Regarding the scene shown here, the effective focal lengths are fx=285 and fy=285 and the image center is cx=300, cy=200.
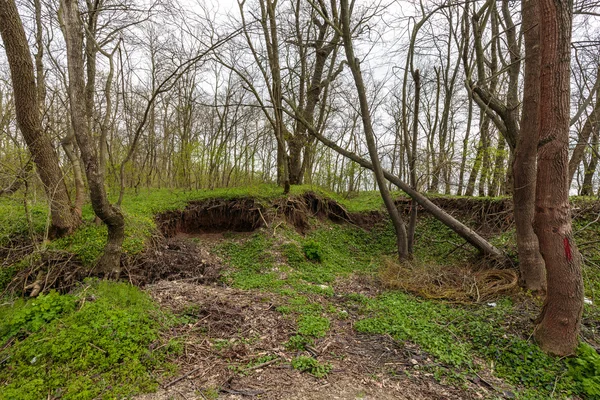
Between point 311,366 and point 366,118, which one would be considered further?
point 366,118

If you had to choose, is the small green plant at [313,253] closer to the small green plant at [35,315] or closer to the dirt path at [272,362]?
the dirt path at [272,362]

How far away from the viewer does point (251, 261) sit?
20.5ft

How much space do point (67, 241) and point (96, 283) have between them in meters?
1.53

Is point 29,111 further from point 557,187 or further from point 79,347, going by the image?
point 557,187

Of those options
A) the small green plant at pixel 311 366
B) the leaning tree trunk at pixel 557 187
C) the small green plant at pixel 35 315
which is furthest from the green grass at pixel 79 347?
the leaning tree trunk at pixel 557 187

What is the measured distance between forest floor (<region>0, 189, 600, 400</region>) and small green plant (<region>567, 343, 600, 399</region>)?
0.10 feet

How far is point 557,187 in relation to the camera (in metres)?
2.94

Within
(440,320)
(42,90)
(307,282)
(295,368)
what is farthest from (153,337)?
(42,90)

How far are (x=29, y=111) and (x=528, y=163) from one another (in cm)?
784

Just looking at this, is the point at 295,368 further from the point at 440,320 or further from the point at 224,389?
the point at 440,320

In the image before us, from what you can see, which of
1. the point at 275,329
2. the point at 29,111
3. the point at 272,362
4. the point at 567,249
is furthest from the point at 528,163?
the point at 29,111

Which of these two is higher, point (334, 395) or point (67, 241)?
point (67, 241)

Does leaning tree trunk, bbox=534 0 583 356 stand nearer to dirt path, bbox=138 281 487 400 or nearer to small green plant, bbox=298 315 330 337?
dirt path, bbox=138 281 487 400

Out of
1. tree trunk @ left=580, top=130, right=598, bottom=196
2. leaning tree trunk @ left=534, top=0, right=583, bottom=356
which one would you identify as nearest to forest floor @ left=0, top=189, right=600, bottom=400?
leaning tree trunk @ left=534, top=0, right=583, bottom=356
